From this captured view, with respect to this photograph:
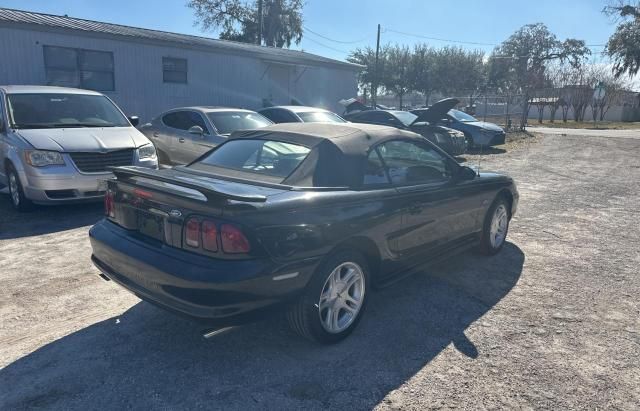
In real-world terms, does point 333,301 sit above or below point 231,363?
above

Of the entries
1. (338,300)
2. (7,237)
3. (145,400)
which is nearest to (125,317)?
(145,400)

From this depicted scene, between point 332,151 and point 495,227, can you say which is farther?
point 495,227

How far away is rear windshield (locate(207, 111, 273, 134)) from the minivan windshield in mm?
1606

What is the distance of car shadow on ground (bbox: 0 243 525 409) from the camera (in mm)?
2639

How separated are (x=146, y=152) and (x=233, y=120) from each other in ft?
7.49

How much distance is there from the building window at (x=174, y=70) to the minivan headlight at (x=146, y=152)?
958cm

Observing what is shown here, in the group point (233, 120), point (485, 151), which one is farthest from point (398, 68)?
point (233, 120)

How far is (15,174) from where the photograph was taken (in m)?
6.32

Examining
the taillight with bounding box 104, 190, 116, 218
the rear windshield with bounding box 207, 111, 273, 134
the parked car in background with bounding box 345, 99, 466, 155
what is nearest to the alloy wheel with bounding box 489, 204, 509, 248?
the taillight with bounding box 104, 190, 116, 218

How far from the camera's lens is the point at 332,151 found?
11.4ft

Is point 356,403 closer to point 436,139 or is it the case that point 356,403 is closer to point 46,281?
point 46,281

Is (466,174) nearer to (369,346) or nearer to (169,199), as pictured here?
(369,346)

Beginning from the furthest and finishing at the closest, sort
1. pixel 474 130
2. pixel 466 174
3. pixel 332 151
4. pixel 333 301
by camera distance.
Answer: pixel 474 130
pixel 466 174
pixel 332 151
pixel 333 301

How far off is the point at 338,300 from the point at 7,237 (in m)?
4.42
